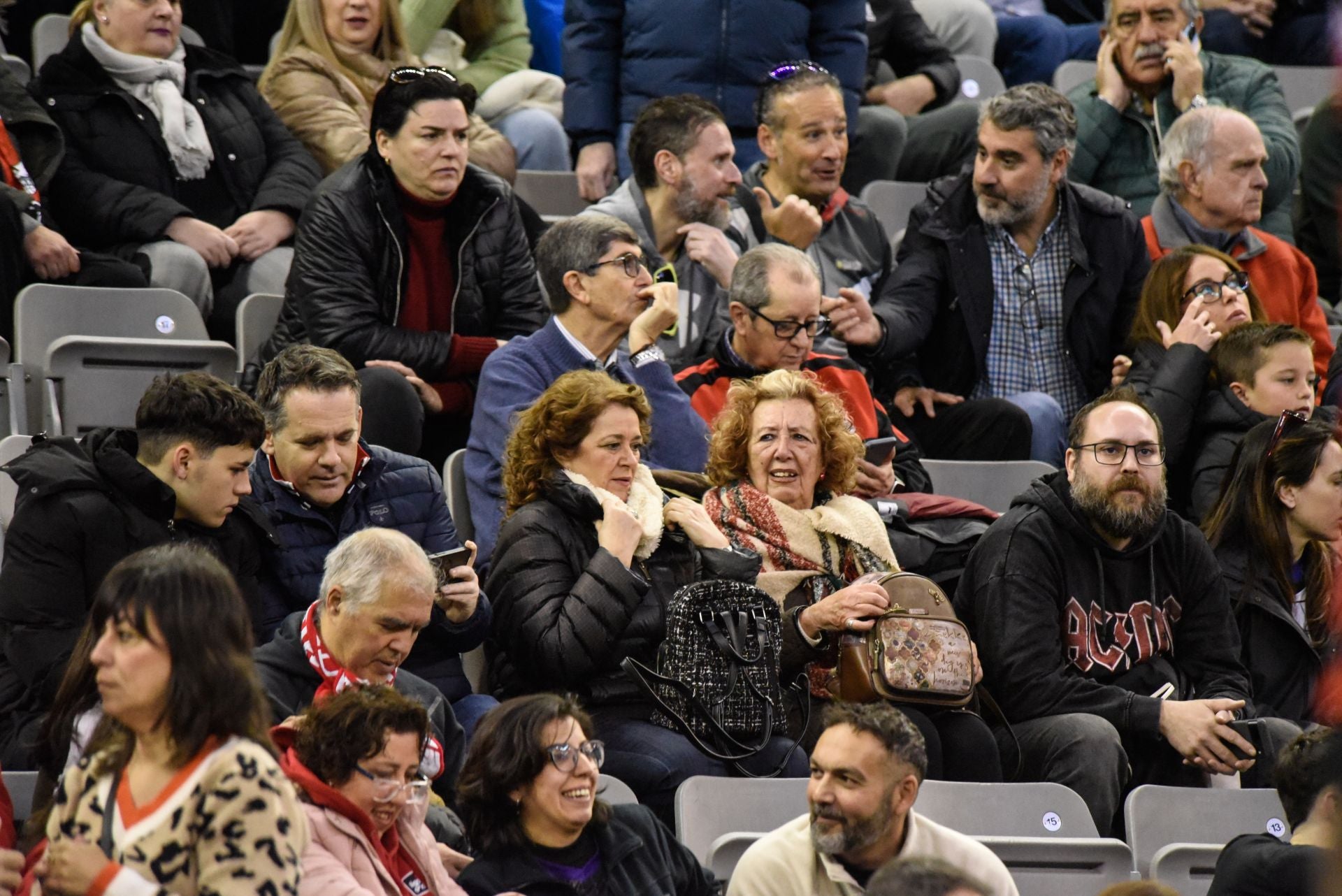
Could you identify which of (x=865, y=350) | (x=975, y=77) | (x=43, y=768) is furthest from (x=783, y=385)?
(x=975, y=77)

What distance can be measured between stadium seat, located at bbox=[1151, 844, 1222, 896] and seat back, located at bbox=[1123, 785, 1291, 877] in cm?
6

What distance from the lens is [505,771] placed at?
3547 mm

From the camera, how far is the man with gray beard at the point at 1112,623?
4590mm

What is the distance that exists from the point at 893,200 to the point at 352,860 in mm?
4399

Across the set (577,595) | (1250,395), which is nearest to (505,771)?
(577,595)

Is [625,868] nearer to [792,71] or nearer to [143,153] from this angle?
[143,153]

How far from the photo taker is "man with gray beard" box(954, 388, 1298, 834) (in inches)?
181

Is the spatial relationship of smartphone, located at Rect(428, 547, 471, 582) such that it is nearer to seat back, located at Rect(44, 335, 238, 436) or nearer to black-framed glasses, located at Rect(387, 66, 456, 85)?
seat back, located at Rect(44, 335, 238, 436)

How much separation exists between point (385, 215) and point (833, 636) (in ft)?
5.60

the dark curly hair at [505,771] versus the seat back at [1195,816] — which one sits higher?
the dark curly hair at [505,771]

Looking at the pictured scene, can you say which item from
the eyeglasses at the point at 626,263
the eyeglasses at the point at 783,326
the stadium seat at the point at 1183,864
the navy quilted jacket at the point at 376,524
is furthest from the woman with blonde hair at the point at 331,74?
the stadium seat at the point at 1183,864

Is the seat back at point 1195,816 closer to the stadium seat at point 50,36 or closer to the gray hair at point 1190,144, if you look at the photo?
the gray hair at point 1190,144

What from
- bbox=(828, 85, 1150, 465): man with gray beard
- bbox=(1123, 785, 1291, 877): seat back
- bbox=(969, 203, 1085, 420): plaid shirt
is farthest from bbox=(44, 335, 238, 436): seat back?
bbox=(1123, 785, 1291, 877): seat back

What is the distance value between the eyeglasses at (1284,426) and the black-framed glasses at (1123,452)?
1.38 feet
